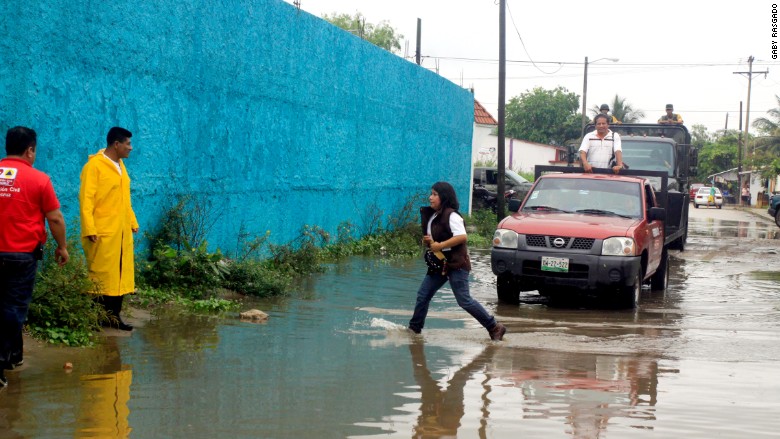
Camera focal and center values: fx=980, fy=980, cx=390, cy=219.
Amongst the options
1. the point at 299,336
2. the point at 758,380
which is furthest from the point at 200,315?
the point at 758,380

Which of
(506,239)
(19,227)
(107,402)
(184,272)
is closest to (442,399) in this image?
(107,402)

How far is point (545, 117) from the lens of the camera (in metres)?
86.6

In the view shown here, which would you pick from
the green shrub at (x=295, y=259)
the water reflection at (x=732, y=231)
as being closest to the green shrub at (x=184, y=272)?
the green shrub at (x=295, y=259)

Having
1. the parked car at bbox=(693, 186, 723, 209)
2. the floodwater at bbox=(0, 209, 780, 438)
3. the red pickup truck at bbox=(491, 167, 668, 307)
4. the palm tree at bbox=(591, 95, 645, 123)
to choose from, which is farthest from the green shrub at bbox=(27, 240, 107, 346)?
the palm tree at bbox=(591, 95, 645, 123)

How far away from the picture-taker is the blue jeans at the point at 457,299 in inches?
358

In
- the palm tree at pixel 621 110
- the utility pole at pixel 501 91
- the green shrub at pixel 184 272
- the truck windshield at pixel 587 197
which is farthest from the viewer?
the palm tree at pixel 621 110

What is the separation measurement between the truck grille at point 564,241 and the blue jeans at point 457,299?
108 inches

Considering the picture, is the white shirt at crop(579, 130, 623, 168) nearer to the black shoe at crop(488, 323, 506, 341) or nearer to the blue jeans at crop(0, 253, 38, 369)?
the black shoe at crop(488, 323, 506, 341)

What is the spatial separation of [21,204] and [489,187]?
28246mm

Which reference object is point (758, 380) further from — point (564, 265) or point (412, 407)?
point (564, 265)

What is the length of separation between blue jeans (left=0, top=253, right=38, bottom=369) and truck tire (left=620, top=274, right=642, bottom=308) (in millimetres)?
7416

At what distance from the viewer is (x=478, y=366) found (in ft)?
25.9

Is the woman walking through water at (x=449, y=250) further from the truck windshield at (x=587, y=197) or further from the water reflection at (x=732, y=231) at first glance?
Answer: the water reflection at (x=732, y=231)

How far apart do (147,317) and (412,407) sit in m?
4.02
